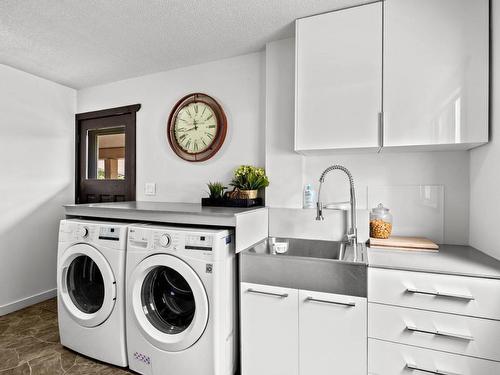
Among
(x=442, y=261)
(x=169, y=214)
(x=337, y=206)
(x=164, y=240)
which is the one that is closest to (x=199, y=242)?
(x=164, y=240)

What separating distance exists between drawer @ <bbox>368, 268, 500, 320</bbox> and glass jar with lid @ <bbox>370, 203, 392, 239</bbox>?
517mm

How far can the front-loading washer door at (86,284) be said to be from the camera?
74.3 inches

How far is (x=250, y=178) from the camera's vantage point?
218cm

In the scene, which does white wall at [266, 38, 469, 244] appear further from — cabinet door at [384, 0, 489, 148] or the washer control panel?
the washer control panel

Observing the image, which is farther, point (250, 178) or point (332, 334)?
point (250, 178)

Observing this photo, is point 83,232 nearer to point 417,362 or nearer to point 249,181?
point 249,181

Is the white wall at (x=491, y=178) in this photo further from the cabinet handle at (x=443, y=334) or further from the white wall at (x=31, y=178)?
the white wall at (x=31, y=178)

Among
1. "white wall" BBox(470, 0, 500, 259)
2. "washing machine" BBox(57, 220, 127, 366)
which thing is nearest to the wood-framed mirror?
"washing machine" BBox(57, 220, 127, 366)

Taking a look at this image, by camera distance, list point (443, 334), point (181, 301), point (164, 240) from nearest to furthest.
Result: 1. point (443, 334)
2. point (164, 240)
3. point (181, 301)

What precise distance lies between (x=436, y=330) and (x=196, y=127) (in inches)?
89.0

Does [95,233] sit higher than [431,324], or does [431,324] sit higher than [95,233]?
[95,233]


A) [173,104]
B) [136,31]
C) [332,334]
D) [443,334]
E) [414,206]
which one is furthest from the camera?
[173,104]

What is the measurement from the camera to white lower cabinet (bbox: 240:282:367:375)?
1.45 meters

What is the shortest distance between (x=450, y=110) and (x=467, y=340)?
118 centimetres
